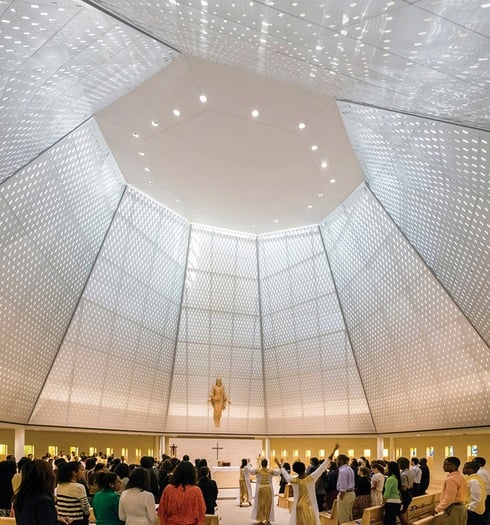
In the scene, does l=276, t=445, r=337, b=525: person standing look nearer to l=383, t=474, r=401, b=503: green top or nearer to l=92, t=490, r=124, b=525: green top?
l=383, t=474, r=401, b=503: green top

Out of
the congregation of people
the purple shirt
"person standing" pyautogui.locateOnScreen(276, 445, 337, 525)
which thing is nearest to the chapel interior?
the congregation of people

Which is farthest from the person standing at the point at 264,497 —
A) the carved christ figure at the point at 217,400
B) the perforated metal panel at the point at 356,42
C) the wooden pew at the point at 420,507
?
the carved christ figure at the point at 217,400

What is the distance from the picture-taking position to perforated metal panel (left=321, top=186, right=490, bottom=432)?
16812 mm

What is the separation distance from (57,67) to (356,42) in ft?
19.2

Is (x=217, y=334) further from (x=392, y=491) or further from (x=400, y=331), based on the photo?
(x=392, y=491)

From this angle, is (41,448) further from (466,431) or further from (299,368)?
(466,431)

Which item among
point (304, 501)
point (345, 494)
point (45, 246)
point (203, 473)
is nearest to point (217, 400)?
point (45, 246)

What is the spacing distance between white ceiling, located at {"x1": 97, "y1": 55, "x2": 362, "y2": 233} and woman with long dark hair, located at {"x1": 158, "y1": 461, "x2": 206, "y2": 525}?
10.3m

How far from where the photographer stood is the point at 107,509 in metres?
5.46

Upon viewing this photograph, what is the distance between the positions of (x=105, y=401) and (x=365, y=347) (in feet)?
36.4

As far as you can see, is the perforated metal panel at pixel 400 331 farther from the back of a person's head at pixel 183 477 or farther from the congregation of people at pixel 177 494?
the back of a person's head at pixel 183 477

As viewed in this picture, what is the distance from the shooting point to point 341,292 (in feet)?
74.6

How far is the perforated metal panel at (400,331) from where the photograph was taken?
55.2 ft

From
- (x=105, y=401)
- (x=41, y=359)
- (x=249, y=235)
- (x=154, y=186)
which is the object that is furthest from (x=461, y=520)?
(x=249, y=235)
